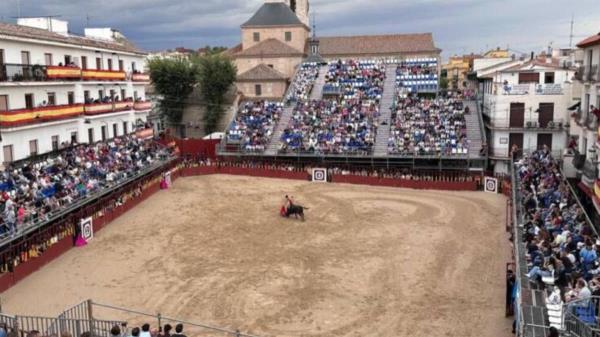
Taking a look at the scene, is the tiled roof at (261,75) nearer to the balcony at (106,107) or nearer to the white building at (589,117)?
the balcony at (106,107)

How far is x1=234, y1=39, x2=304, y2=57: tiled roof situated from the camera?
65000 millimetres

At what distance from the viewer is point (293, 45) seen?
68.1m

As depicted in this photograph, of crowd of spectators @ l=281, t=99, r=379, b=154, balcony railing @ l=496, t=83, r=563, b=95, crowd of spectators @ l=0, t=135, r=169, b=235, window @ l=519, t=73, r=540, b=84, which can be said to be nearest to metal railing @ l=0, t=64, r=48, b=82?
crowd of spectators @ l=0, t=135, r=169, b=235

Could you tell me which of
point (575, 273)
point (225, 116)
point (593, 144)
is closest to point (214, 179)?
point (225, 116)

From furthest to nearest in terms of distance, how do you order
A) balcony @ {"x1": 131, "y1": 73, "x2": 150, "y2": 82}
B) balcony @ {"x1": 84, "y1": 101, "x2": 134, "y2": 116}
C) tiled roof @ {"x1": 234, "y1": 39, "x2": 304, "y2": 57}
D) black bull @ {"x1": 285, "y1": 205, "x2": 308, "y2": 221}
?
tiled roof @ {"x1": 234, "y1": 39, "x2": 304, "y2": 57} → balcony @ {"x1": 131, "y1": 73, "x2": 150, "y2": 82} → balcony @ {"x1": 84, "y1": 101, "x2": 134, "y2": 116} → black bull @ {"x1": 285, "y1": 205, "x2": 308, "y2": 221}

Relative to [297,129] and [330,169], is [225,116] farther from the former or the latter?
[330,169]

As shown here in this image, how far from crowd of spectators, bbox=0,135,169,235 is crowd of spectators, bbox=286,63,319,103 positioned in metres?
16.7

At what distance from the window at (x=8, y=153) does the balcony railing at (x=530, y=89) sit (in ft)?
112

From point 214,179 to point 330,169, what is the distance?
8.86 meters

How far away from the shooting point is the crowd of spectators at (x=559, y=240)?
1548 centimetres

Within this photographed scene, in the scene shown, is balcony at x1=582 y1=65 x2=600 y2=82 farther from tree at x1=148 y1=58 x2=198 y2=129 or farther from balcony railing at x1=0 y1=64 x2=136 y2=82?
tree at x1=148 y1=58 x2=198 y2=129

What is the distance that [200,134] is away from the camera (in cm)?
5931

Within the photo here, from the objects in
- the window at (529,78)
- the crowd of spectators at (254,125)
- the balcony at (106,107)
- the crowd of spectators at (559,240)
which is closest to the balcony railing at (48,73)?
the balcony at (106,107)

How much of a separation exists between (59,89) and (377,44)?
1711 inches
